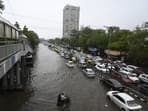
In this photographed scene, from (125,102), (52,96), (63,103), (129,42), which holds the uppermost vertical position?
(129,42)

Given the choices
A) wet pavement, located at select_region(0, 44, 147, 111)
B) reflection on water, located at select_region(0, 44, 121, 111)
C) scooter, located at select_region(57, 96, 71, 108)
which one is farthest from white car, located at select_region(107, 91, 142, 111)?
scooter, located at select_region(57, 96, 71, 108)

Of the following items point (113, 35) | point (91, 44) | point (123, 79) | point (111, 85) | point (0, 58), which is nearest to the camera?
point (0, 58)

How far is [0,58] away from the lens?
31.0 feet

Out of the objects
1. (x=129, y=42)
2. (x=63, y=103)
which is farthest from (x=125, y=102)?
(x=129, y=42)

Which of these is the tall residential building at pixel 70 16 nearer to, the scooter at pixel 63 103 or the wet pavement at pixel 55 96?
the wet pavement at pixel 55 96

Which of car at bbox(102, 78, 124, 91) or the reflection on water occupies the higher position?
car at bbox(102, 78, 124, 91)

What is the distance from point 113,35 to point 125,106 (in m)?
42.5

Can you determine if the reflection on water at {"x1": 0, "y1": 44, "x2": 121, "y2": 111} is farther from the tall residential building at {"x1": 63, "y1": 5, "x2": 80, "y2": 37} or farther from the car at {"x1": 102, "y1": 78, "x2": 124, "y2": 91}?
the tall residential building at {"x1": 63, "y1": 5, "x2": 80, "y2": 37}

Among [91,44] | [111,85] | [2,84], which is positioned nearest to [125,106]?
[111,85]

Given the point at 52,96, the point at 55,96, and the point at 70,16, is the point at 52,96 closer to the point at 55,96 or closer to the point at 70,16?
the point at 55,96

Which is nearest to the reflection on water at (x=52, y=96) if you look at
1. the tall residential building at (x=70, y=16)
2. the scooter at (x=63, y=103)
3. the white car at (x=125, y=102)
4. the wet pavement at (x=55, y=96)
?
the wet pavement at (x=55, y=96)

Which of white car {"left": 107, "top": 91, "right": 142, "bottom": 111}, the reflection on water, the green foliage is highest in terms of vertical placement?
the green foliage

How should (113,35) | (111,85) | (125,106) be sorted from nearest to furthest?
(125,106)
(111,85)
(113,35)

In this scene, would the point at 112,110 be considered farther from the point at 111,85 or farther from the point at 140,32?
the point at 140,32
